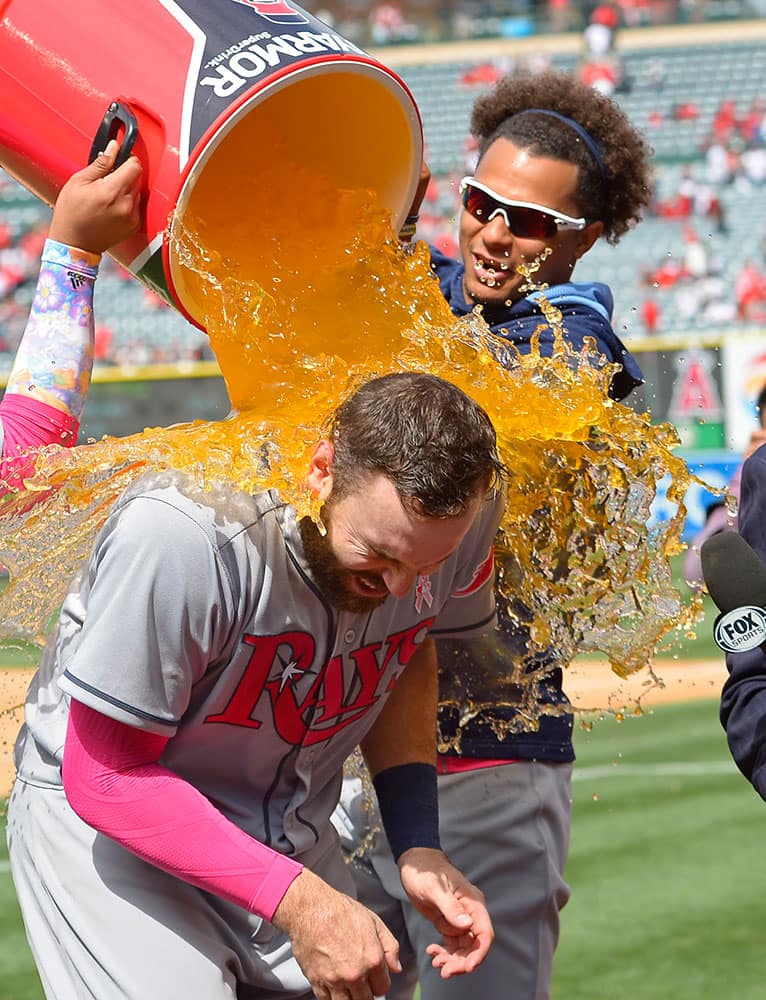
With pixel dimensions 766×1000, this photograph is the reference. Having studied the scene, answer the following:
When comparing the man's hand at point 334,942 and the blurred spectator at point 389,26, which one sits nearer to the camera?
the man's hand at point 334,942

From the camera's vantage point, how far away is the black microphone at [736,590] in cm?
209

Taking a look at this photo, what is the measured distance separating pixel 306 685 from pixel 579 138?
1523mm

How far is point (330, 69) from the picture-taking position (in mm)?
2299

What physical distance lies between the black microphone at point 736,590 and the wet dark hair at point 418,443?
43cm

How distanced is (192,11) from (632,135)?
1.30m

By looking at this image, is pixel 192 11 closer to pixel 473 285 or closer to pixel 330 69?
pixel 330 69

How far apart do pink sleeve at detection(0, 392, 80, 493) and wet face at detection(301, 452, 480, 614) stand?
0.48 m

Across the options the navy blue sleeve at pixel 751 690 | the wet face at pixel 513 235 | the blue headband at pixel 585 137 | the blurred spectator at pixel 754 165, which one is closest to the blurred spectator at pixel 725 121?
the blurred spectator at pixel 754 165

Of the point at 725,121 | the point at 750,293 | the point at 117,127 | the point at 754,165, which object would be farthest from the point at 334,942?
the point at 725,121

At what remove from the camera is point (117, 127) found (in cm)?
226

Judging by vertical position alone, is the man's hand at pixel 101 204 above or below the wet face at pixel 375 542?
A: above

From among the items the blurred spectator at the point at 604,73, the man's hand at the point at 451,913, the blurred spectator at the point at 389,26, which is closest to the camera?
the man's hand at the point at 451,913

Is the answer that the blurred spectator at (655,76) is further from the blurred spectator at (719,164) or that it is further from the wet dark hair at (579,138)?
the wet dark hair at (579,138)

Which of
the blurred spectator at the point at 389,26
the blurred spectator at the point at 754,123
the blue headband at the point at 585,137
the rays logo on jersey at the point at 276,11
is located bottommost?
the blurred spectator at the point at 389,26
